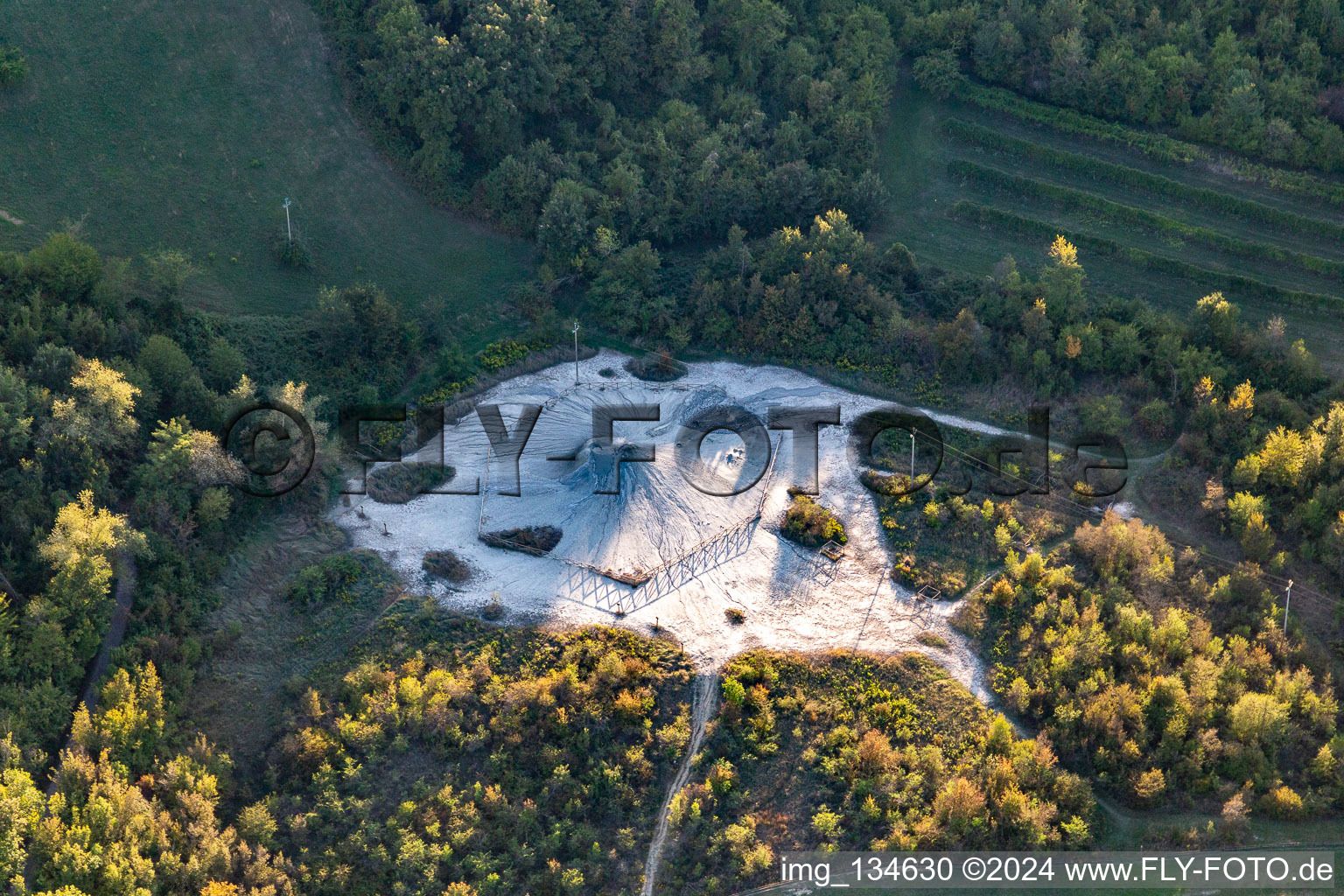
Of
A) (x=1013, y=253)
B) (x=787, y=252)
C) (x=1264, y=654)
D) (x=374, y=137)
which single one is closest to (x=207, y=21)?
(x=374, y=137)

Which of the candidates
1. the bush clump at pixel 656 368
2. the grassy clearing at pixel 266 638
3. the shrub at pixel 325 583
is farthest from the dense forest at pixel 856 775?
the bush clump at pixel 656 368

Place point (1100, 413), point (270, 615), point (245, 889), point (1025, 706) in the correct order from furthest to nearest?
point (1100, 413), point (270, 615), point (1025, 706), point (245, 889)

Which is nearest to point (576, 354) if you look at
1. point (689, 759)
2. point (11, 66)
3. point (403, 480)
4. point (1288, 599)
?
point (403, 480)

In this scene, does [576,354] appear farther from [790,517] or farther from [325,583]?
[325,583]

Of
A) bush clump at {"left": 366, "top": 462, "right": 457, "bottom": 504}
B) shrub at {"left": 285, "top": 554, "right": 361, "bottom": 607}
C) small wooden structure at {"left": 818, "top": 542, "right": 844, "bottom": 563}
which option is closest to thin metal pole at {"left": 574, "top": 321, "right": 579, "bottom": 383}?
bush clump at {"left": 366, "top": 462, "right": 457, "bottom": 504}

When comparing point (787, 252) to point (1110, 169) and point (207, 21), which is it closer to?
point (1110, 169)
